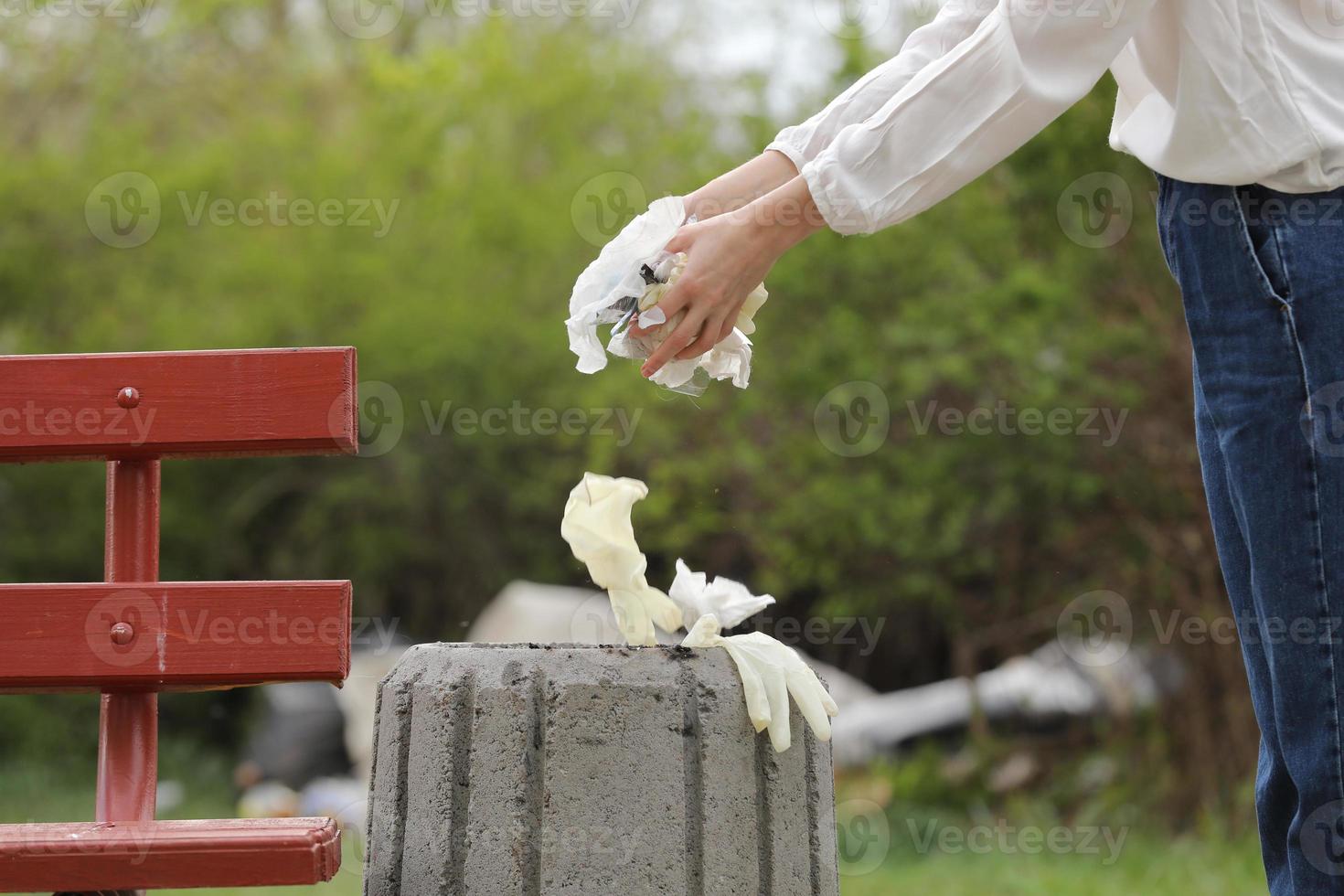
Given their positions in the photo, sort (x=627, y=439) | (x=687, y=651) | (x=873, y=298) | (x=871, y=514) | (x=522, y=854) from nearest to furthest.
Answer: (x=522, y=854)
(x=687, y=651)
(x=871, y=514)
(x=873, y=298)
(x=627, y=439)

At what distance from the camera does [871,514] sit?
20.7ft

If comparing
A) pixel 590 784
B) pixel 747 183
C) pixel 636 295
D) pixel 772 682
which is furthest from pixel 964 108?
pixel 590 784

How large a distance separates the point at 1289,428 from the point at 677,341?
817mm

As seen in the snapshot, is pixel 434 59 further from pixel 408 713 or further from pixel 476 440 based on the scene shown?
pixel 408 713

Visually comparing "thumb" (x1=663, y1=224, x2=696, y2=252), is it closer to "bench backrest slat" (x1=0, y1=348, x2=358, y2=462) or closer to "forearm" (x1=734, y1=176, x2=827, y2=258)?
"forearm" (x1=734, y1=176, x2=827, y2=258)

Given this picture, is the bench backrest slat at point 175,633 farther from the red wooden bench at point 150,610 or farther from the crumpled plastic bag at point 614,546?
the crumpled plastic bag at point 614,546

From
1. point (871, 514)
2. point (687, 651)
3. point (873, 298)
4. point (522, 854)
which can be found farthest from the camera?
point (873, 298)

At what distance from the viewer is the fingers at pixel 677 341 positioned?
6.22 feet

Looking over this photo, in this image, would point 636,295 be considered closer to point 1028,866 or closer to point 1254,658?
point 1254,658

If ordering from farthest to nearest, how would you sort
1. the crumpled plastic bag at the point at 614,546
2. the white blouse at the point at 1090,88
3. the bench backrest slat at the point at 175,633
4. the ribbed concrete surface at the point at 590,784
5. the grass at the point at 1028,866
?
the grass at the point at 1028,866, the crumpled plastic bag at the point at 614,546, the bench backrest slat at the point at 175,633, the ribbed concrete surface at the point at 590,784, the white blouse at the point at 1090,88

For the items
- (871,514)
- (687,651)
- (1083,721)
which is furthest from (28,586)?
(1083,721)

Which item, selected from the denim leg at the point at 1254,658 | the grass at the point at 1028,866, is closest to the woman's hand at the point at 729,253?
the denim leg at the point at 1254,658

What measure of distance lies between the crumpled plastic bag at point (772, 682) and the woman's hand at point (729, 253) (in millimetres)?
456

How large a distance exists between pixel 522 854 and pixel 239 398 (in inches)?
31.9
